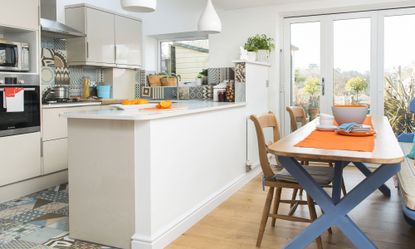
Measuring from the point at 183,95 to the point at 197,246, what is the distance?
3164mm

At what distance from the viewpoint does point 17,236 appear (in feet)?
9.51

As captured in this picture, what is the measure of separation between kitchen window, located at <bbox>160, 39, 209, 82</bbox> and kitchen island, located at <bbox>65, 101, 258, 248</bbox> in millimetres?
3332

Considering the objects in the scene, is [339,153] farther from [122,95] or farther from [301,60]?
[122,95]

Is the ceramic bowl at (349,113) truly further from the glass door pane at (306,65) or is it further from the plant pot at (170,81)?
the plant pot at (170,81)

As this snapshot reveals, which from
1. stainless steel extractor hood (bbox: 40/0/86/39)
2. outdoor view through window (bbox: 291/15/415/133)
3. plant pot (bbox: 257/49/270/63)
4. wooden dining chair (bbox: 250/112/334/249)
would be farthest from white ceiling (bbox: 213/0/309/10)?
wooden dining chair (bbox: 250/112/334/249)

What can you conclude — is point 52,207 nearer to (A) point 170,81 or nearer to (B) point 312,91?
(A) point 170,81

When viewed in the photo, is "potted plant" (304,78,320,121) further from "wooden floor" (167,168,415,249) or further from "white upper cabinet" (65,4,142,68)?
"white upper cabinet" (65,4,142,68)

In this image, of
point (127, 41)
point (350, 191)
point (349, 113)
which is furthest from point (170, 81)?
point (350, 191)

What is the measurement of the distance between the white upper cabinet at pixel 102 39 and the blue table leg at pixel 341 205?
3.87 meters

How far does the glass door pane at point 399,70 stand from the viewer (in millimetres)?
5109

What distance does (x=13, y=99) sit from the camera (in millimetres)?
3844

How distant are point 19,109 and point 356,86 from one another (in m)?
4.22

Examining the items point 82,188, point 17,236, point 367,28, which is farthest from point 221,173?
point 367,28

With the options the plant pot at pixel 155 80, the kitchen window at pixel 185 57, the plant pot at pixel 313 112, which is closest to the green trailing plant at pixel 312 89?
the plant pot at pixel 313 112
